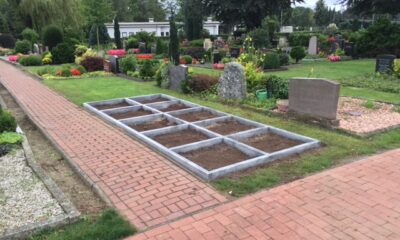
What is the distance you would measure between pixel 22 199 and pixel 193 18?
36075 mm

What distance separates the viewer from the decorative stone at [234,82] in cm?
1010

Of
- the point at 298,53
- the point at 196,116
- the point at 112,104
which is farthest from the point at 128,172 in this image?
Result: the point at 298,53

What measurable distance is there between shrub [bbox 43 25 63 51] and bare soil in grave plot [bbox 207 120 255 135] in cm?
2197

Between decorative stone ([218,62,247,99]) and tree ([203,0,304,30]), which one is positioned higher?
tree ([203,0,304,30])

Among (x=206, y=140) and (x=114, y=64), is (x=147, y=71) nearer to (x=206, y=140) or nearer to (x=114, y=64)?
(x=114, y=64)

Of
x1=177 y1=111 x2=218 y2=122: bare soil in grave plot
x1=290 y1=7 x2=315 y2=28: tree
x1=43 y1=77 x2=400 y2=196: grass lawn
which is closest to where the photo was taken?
x1=43 y1=77 x2=400 y2=196: grass lawn

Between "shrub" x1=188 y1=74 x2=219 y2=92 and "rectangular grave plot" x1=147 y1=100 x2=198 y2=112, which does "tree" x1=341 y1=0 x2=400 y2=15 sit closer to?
"shrub" x1=188 y1=74 x2=219 y2=92

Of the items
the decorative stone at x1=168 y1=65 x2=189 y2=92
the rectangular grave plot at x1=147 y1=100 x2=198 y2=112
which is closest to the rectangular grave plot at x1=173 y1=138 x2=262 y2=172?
the rectangular grave plot at x1=147 y1=100 x2=198 y2=112

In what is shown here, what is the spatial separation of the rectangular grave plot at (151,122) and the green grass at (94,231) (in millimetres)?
3707

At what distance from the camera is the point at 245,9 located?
107ft

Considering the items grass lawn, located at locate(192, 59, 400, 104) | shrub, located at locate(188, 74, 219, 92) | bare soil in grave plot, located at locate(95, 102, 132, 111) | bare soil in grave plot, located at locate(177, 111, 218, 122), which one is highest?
shrub, located at locate(188, 74, 219, 92)

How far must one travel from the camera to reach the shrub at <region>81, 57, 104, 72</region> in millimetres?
18109

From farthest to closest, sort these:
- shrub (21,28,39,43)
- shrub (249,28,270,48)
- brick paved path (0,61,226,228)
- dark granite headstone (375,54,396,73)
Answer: shrub (21,28,39,43) → shrub (249,28,270,48) → dark granite headstone (375,54,396,73) → brick paved path (0,61,226,228)

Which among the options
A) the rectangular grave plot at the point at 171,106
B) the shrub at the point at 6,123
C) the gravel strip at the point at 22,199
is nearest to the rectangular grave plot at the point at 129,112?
the rectangular grave plot at the point at 171,106
